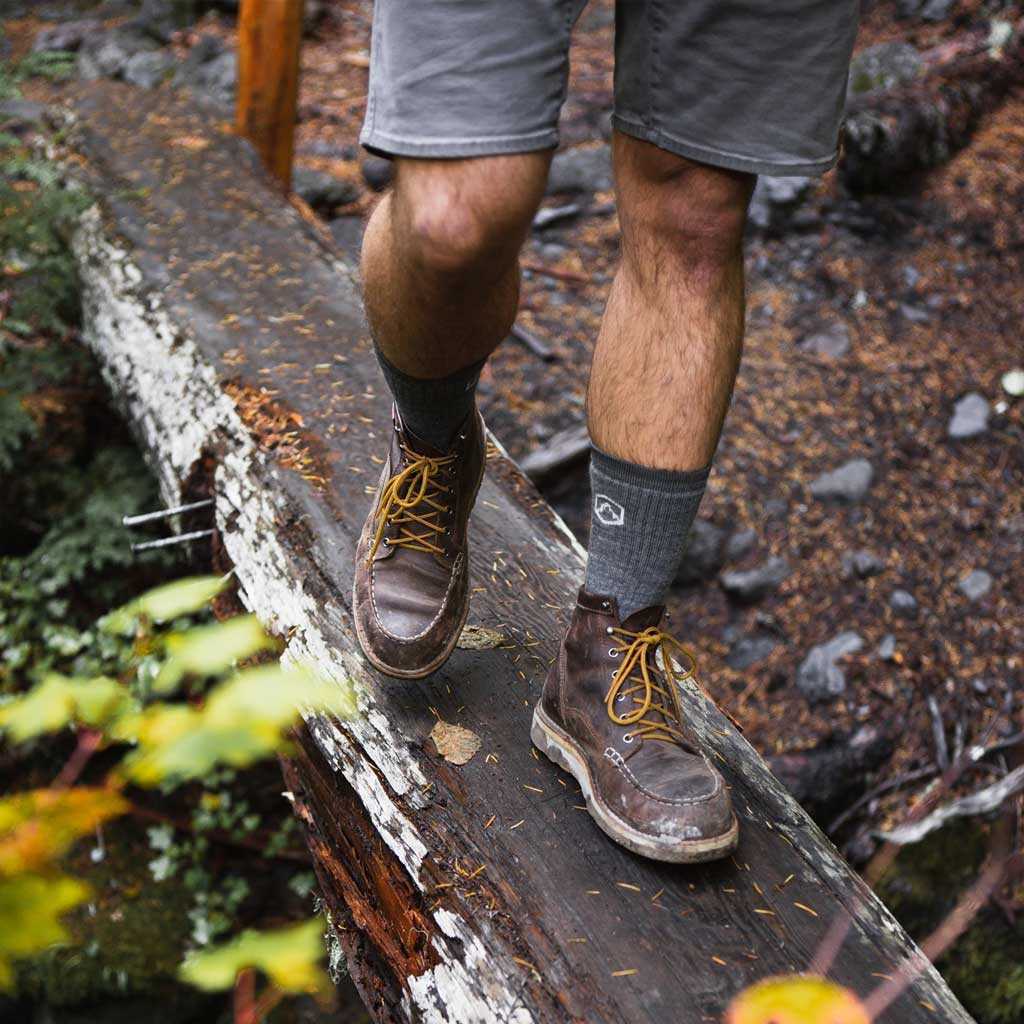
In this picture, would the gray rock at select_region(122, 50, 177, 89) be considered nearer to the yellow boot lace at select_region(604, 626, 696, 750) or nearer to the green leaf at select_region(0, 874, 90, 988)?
the yellow boot lace at select_region(604, 626, 696, 750)

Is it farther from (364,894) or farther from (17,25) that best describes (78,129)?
(17,25)

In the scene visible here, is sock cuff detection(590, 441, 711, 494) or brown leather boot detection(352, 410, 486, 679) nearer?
sock cuff detection(590, 441, 711, 494)

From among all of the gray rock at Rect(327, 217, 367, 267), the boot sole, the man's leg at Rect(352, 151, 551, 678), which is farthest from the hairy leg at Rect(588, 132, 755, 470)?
the gray rock at Rect(327, 217, 367, 267)

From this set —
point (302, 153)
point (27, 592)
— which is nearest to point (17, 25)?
point (302, 153)

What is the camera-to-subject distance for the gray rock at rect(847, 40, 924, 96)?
5.39 m

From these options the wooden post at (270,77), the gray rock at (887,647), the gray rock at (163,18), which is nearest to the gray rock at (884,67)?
the wooden post at (270,77)

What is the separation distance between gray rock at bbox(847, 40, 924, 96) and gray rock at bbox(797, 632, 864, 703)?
342 cm

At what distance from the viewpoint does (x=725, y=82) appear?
1.71 metres

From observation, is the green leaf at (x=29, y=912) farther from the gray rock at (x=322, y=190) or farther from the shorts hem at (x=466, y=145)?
the gray rock at (x=322, y=190)

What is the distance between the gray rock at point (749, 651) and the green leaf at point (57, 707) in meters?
2.78

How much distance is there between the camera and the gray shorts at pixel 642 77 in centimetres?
152

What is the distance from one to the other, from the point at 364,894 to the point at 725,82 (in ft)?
5.56

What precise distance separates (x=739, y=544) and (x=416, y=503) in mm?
1892

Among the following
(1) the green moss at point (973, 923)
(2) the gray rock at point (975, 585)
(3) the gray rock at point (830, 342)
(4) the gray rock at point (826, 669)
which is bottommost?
(1) the green moss at point (973, 923)
